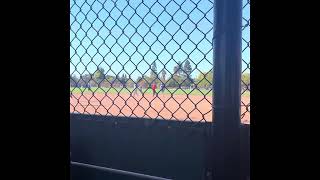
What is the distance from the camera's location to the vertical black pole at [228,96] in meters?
0.54

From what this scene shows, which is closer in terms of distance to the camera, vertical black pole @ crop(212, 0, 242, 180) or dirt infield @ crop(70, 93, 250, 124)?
vertical black pole @ crop(212, 0, 242, 180)

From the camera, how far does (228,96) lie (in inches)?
21.4

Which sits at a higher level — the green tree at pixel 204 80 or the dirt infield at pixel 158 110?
the green tree at pixel 204 80

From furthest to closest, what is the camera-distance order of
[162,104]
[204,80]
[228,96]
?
1. [162,104]
2. [204,80]
3. [228,96]

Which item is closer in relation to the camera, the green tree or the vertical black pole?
the vertical black pole

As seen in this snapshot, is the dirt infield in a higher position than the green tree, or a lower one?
lower

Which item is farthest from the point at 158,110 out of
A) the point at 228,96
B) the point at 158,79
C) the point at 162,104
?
the point at 228,96

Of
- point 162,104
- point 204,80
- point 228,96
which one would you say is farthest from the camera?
point 162,104

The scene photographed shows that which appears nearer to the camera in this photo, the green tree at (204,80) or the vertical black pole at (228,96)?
the vertical black pole at (228,96)

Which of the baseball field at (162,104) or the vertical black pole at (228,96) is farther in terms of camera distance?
the baseball field at (162,104)

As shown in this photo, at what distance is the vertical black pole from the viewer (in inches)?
21.2

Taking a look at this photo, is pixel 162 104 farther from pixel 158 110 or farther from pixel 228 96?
pixel 228 96

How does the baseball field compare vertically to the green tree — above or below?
below
